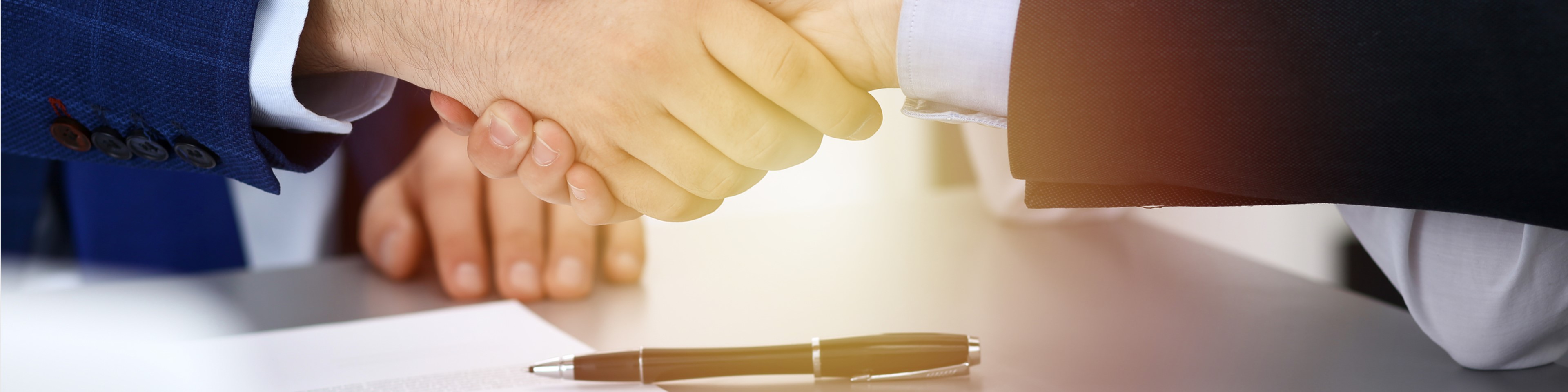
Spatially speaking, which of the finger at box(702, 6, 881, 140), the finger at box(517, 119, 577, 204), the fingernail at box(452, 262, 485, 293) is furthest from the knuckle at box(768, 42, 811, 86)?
the fingernail at box(452, 262, 485, 293)

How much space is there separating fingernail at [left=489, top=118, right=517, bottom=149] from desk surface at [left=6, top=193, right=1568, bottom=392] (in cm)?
14

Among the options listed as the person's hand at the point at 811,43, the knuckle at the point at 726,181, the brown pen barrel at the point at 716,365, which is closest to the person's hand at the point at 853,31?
the person's hand at the point at 811,43

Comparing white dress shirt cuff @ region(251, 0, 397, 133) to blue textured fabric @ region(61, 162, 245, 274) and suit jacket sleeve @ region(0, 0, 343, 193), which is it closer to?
suit jacket sleeve @ region(0, 0, 343, 193)

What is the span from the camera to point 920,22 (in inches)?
25.4

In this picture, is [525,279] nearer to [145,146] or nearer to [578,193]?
[578,193]

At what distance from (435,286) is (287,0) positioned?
0.29 m

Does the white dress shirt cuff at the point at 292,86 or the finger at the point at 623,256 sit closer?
the white dress shirt cuff at the point at 292,86

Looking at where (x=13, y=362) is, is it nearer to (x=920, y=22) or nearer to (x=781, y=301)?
(x=781, y=301)

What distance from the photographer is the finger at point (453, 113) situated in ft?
2.66

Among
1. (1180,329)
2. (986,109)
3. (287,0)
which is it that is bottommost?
(1180,329)

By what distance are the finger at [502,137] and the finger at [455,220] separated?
0.34 ft

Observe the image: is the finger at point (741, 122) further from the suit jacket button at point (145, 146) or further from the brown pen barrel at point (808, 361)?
the suit jacket button at point (145, 146)

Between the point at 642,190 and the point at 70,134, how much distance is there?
44 cm

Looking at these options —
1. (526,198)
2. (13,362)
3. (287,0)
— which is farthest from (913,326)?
(13,362)
